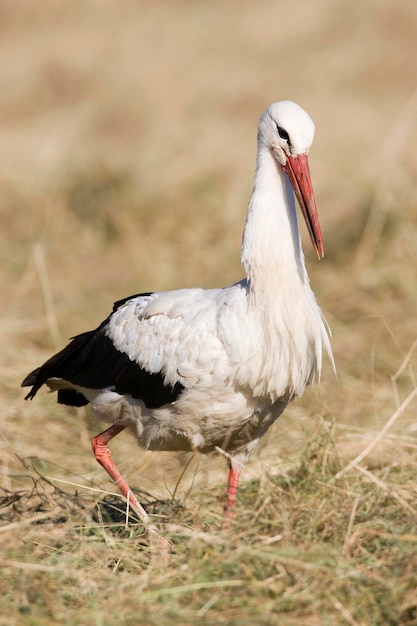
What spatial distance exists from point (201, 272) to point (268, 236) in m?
4.92

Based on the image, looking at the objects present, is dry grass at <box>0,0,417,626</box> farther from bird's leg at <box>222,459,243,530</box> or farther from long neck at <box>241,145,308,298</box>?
long neck at <box>241,145,308,298</box>

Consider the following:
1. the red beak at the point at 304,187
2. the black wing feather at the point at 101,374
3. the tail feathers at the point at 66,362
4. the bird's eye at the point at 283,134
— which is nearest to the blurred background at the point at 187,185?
the black wing feather at the point at 101,374

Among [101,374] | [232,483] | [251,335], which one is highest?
[251,335]

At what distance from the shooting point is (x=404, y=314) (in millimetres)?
7613

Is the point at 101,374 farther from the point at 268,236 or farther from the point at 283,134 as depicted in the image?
the point at 283,134

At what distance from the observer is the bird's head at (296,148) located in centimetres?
427

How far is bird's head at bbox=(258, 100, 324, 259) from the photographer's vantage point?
4.27 meters

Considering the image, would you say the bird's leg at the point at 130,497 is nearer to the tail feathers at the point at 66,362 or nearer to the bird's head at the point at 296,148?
the tail feathers at the point at 66,362

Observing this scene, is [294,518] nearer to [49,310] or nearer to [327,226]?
[49,310]

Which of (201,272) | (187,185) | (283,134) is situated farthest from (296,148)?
(187,185)

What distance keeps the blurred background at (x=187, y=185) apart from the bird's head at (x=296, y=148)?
1.08 m

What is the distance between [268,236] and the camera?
436 cm

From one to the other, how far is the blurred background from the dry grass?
0.03 meters

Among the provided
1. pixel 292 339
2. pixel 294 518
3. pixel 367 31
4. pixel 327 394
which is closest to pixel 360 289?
pixel 327 394
